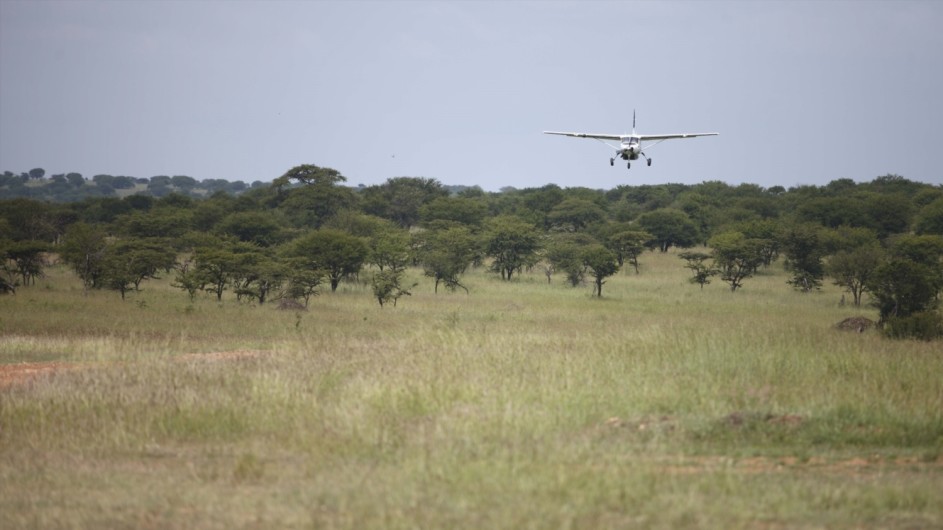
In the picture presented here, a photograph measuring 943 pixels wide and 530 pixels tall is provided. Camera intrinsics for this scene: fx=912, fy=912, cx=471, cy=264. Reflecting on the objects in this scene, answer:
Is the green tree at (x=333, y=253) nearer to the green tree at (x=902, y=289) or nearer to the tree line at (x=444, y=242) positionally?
the tree line at (x=444, y=242)

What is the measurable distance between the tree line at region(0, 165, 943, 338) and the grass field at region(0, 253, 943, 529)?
1132 cm

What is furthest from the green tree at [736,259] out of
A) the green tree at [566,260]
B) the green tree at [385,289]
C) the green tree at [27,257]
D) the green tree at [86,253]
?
the green tree at [27,257]

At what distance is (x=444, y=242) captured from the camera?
42.9 m

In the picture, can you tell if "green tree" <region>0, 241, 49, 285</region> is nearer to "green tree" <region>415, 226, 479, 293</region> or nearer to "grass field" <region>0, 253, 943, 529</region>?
"green tree" <region>415, 226, 479, 293</region>

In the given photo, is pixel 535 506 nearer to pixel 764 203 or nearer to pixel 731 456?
pixel 731 456

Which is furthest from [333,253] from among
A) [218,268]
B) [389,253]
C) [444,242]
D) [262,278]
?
[444,242]

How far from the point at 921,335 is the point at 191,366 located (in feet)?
53.5

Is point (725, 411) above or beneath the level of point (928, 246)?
beneath

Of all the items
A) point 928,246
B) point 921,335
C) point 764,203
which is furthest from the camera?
point 764,203

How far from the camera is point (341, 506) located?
22.9 ft

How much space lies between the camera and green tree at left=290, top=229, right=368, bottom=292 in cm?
3650

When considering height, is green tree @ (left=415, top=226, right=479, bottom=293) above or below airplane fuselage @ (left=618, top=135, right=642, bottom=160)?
below

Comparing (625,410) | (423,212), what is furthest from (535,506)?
(423,212)

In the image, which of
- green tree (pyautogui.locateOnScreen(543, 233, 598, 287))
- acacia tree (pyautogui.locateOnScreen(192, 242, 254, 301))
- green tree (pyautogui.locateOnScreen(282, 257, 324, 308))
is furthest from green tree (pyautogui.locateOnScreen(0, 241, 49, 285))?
green tree (pyautogui.locateOnScreen(543, 233, 598, 287))
